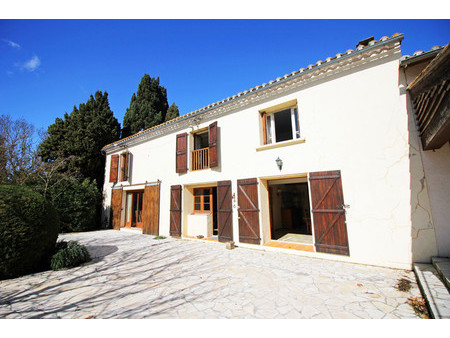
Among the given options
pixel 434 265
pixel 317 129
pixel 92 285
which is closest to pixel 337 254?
pixel 434 265

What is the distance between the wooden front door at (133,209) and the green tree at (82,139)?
464 centimetres

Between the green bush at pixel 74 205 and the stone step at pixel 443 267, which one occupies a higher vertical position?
the green bush at pixel 74 205

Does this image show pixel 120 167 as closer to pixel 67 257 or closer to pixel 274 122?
pixel 67 257

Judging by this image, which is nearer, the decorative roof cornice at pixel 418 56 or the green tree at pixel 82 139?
the decorative roof cornice at pixel 418 56

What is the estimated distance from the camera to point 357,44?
5211 mm

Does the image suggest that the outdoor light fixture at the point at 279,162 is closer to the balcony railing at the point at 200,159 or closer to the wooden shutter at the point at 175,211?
the balcony railing at the point at 200,159

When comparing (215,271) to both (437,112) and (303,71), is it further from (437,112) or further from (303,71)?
(303,71)

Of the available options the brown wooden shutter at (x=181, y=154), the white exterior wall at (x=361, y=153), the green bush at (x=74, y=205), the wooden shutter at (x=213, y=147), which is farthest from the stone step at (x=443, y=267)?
the green bush at (x=74, y=205)

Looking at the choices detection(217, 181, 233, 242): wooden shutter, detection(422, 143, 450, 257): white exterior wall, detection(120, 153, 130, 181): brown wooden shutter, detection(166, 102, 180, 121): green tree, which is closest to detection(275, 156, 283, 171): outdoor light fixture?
detection(217, 181, 233, 242): wooden shutter

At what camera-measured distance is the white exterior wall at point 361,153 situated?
14.1 feet

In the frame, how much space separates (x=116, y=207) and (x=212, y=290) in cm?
1010

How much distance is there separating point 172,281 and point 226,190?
3.67 metres

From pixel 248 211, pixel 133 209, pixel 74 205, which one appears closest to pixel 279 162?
pixel 248 211

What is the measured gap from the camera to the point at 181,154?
8594 mm
